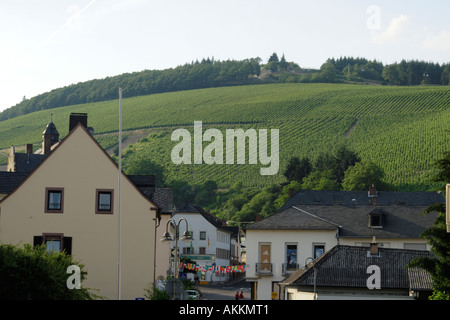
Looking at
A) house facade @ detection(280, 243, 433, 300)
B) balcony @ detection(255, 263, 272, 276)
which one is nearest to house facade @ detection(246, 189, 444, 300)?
balcony @ detection(255, 263, 272, 276)

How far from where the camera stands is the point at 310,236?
199ft

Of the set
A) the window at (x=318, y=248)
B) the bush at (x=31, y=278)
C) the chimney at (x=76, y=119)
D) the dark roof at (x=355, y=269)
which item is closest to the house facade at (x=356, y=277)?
the dark roof at (x=355, y=269)

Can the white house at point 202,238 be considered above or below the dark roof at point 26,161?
below

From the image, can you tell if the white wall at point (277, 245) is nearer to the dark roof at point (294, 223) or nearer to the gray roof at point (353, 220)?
the dark roof at point (294, 223)

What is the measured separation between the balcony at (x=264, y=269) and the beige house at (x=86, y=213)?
21986mm

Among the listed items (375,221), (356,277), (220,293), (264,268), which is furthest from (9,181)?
(220,293)

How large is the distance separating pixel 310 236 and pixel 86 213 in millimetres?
24628

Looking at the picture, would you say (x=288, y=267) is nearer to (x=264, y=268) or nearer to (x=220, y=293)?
(x=264, y=268)

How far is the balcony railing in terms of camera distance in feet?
200

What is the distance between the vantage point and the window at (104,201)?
40281mm

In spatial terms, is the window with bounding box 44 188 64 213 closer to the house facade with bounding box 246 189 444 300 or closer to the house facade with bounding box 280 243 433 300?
the house facade with bounding box 280 243 433 300
